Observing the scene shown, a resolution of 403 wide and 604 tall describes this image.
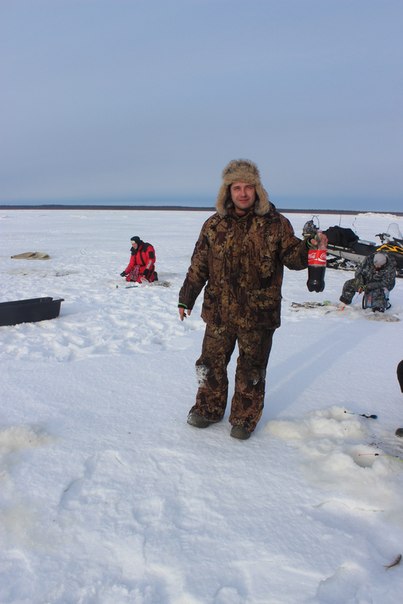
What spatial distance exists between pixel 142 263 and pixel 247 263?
6.41 metres

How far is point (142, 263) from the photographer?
877 centimetres

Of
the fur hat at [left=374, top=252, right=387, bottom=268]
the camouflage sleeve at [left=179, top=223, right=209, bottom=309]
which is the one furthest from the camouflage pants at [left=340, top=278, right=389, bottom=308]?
the camouflage sleeve at [left=179, top=223, right=209, bottom=309]

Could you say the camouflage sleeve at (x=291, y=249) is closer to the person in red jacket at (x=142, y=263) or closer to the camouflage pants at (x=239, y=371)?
the camouflage pants at (x=239, y=371)

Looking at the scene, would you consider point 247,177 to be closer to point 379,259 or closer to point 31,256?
point 379,259

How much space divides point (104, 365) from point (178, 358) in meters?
0.75

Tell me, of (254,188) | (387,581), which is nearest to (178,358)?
(254,188)

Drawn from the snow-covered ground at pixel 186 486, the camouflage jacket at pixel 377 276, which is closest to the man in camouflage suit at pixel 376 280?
the camouflage jacket at pixel 377 276

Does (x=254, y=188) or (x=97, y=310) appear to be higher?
(x=254, y=188)

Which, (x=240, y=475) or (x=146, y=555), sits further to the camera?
(x=240, y=475)

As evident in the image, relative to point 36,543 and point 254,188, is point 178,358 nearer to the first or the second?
point 254,188

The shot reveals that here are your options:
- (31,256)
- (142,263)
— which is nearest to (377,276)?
(142,263)

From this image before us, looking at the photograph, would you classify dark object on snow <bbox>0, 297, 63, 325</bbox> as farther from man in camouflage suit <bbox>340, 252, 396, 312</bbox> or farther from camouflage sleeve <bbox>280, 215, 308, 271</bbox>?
man in camouflage suit <bbox>340, 252, 396, 312</bbox>

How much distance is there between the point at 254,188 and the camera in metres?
2.55

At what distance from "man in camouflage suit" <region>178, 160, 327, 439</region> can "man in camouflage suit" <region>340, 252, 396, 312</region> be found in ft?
14.8
